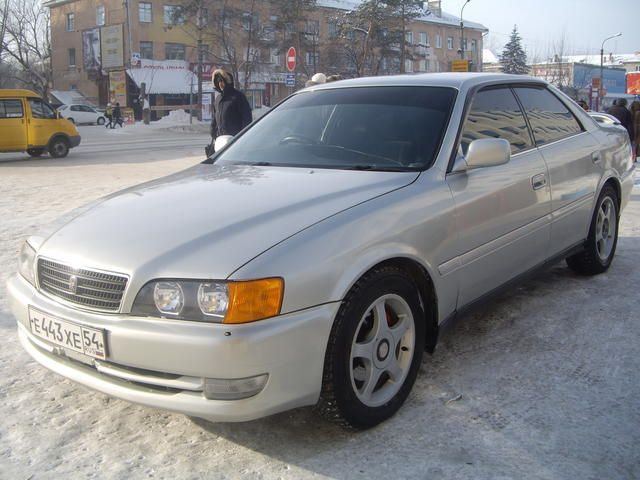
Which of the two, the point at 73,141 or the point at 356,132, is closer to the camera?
the point at 356,132

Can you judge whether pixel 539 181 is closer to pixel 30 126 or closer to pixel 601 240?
pixel 601 240

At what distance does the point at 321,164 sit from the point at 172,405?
161 centimetres

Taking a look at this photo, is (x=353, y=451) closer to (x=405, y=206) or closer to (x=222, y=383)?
(x=222, y=383)

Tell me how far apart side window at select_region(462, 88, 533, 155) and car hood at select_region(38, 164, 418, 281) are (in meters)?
0.65

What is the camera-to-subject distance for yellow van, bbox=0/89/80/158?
1752 cm

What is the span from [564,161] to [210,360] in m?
3.05

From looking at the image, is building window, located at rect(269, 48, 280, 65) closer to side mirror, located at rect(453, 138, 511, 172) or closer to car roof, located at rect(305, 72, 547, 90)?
car roof, located at rect(305, 72, 547, 90)

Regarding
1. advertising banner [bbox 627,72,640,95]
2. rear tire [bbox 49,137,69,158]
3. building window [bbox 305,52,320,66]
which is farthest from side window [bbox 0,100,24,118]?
advertising banner [bbox 627,72,640,95]

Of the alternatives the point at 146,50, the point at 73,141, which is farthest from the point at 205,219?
the point at 146,50

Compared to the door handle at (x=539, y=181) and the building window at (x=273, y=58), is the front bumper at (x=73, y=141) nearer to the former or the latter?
the door handle at (x=539, y=181)

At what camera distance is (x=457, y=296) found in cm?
346

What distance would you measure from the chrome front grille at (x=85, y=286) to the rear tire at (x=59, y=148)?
16.8 metres

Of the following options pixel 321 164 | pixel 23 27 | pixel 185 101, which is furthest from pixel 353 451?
pixel 23 27

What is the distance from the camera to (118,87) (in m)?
51.3
